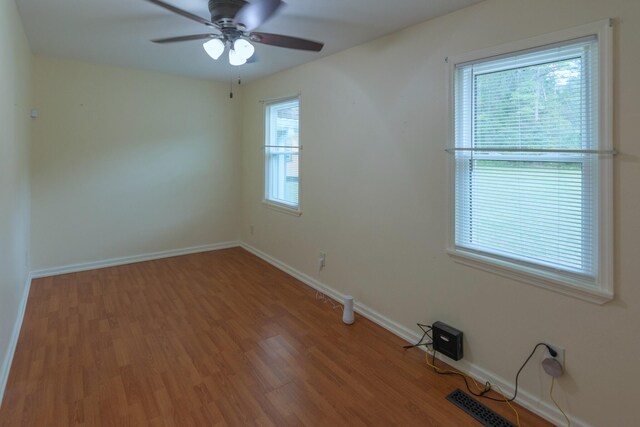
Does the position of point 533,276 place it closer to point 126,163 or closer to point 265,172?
point 265,172

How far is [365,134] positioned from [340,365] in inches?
74.0

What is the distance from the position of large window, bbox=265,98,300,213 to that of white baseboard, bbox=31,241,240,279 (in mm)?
1238

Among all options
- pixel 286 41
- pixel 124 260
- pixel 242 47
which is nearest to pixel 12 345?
pixel 124 260

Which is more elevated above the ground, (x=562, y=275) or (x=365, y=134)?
(x=365, y=134)

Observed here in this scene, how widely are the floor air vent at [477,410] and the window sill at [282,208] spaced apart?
8.02 ft

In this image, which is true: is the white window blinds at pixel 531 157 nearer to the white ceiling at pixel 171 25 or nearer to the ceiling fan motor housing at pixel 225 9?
the white ceiling at pixel 171 25

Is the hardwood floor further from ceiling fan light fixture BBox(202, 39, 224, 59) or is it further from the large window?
ceiling fan light fixture BBox(202, 39, 224, 59)

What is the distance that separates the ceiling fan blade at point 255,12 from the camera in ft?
5.95

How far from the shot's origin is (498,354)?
7.05ft

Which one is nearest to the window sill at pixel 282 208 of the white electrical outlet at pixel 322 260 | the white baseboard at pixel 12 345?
the white electrical outlet at pixel 322 260

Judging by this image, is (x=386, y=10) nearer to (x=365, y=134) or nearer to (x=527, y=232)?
(x=365, y=134)

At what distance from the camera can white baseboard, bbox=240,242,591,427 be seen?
6.25 ft

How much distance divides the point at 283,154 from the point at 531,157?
119 inches

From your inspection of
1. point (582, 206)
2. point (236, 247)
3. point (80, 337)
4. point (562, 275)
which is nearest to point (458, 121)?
point (582, 206)
